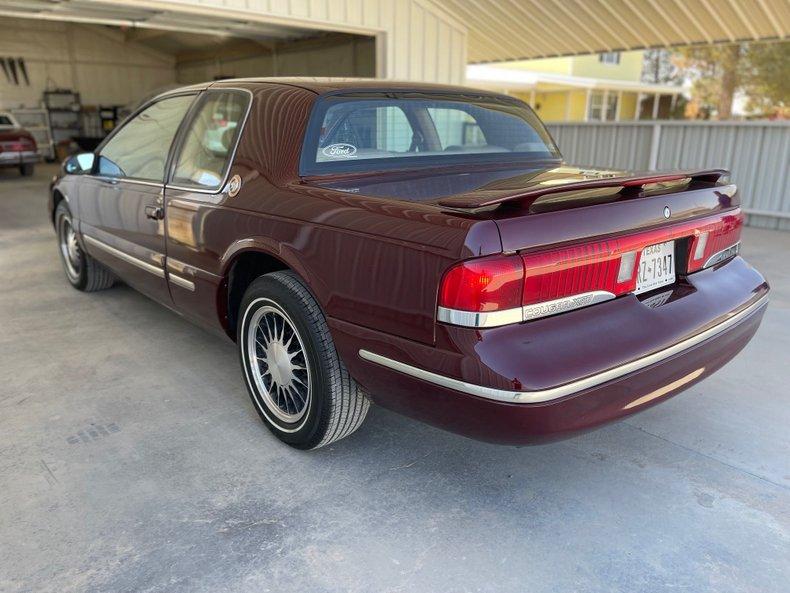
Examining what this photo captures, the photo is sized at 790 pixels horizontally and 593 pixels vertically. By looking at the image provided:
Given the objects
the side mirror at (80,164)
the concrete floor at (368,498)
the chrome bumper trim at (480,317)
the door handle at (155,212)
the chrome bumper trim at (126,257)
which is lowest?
the concrete floor at (368,498)

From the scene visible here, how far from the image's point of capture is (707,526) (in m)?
2.25

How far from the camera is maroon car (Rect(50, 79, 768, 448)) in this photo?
1911 mm

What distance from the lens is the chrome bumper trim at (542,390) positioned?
186 centimetres

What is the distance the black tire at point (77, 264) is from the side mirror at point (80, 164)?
1.61ft

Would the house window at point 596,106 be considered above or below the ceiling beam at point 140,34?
below

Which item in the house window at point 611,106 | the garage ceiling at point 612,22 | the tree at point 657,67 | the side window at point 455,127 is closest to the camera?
the side window at point 455,127

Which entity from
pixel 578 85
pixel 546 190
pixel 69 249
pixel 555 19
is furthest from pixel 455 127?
pixel 578 85

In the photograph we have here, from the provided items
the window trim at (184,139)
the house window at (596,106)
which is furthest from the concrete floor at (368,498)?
the house window at (596,106)

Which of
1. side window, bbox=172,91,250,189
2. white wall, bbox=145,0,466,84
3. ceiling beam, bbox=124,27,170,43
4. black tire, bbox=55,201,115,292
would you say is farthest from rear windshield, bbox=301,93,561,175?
ceiling beam, bbox=124,27,170,43

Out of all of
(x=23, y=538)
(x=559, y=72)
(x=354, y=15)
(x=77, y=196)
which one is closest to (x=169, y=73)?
(x=559, y=72)

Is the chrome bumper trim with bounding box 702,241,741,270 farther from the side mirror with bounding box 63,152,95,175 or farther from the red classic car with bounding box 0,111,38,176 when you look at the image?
the red classic car with bounding box 0,111,38,176

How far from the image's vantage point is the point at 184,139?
10.8ft

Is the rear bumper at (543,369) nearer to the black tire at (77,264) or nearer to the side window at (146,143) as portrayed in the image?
the side window at (146,143)

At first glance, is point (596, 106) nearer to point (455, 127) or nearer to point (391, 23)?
point (391, 23)
